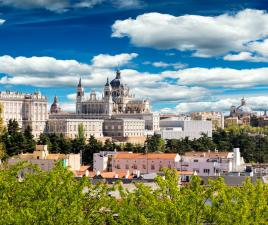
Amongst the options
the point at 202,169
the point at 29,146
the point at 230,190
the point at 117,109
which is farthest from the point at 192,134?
the point at 230,190

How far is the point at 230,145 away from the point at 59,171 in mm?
90811

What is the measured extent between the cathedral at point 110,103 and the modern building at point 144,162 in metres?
110

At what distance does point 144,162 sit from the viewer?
224 feet

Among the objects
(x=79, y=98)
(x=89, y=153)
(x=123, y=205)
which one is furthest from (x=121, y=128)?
(x=123, y=205)

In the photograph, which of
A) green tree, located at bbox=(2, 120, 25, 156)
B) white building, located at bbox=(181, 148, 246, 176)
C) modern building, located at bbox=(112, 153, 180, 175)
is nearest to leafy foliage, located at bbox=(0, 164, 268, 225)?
white building, located at bbox=(181, 148, 246, 176)

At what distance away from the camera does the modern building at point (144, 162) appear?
66875 mm

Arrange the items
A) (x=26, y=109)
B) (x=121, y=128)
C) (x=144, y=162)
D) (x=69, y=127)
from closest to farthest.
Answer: (x=144, y=162)
(x=69, y=127)
(x=26, y=109)
(x=121, y=128)

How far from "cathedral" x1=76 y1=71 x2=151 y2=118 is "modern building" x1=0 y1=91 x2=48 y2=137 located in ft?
82.3

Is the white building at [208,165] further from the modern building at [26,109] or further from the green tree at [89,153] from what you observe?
the modern building at [26,109]

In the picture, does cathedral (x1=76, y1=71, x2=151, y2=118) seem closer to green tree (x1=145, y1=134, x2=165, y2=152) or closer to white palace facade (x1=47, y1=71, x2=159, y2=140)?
white palace facade (x1=47, y1=71, x2=159, y2=140)

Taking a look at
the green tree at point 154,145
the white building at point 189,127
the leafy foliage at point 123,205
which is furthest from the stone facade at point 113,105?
the leafy foliage at point 123,205

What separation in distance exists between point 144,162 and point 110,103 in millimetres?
114661

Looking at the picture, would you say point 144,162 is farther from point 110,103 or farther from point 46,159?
point 110,103

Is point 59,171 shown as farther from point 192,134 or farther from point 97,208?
point 192,134
